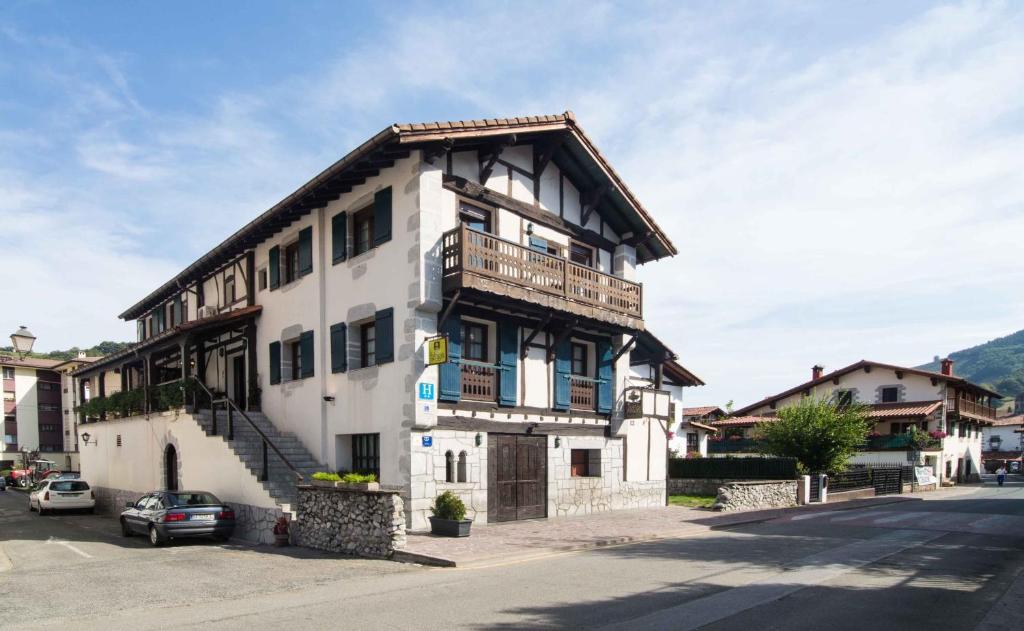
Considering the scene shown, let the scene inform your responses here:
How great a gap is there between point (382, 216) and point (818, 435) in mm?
21605

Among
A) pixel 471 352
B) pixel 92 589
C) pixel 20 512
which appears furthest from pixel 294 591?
pixel 20 512

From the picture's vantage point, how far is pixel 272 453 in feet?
60.0

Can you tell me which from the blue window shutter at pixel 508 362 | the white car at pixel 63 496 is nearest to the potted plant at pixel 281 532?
the blue window shutter at pixel 508 362

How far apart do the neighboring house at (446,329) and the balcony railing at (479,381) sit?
51mm

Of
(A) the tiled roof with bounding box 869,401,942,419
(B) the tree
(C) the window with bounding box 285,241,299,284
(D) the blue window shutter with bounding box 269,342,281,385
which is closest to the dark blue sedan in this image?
(D) the blue window shutter with bounding box 269,342,281,385

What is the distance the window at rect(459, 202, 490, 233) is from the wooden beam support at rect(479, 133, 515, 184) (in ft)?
2.42

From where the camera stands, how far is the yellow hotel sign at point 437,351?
49.9 ft

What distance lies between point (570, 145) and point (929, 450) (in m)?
36.1

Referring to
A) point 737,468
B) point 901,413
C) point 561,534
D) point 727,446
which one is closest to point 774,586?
point 561,534

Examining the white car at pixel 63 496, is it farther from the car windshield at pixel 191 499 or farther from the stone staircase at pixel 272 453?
the car windshield at pixel 191 499

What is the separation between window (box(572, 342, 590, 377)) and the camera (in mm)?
20906

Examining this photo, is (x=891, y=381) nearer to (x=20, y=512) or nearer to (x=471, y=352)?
(x=471, y=352)

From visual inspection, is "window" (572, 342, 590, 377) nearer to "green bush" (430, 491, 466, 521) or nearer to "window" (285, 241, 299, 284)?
"green bush" (430, 491, 466, 521)

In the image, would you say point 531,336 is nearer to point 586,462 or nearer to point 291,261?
point 586,462
